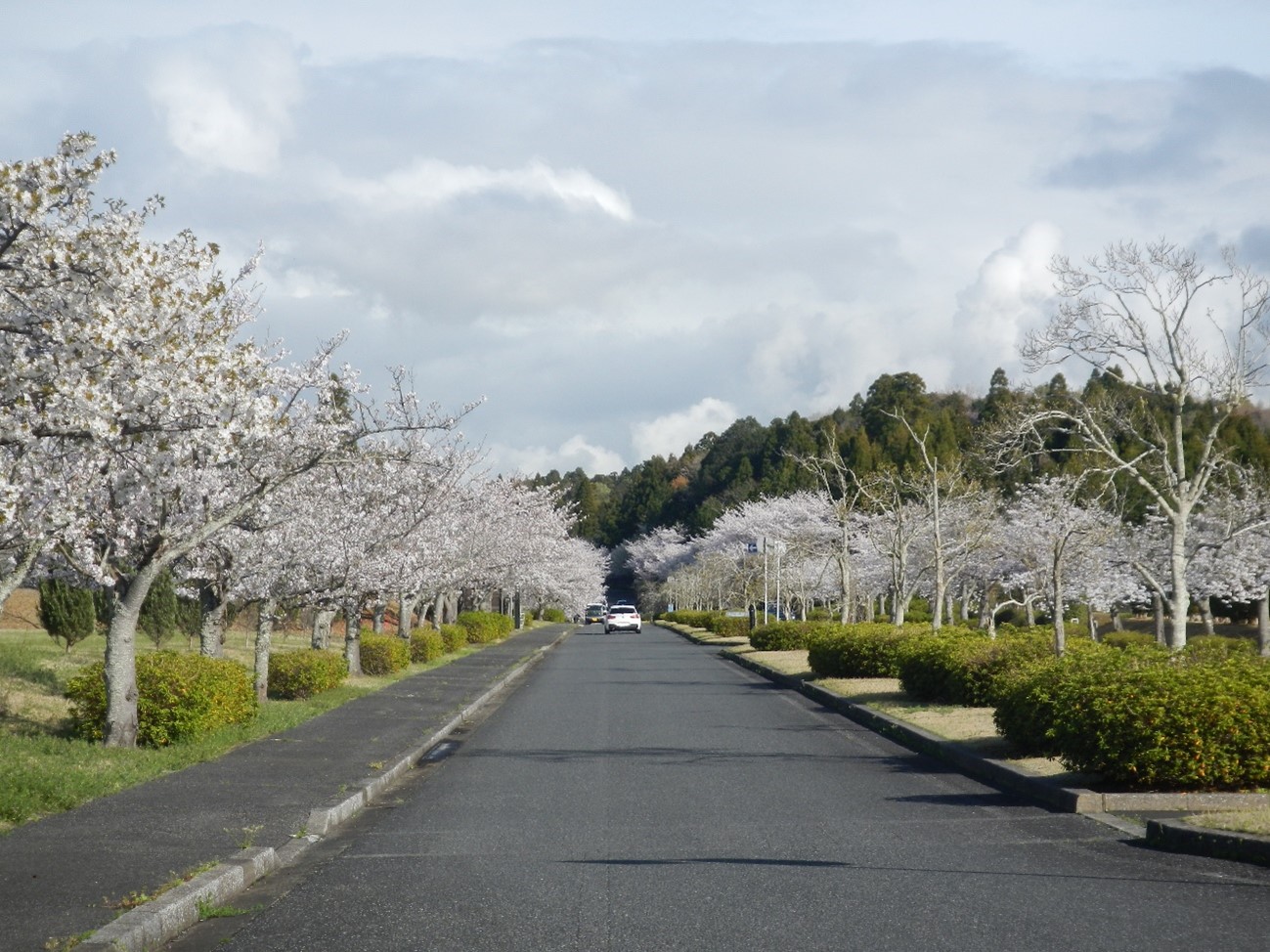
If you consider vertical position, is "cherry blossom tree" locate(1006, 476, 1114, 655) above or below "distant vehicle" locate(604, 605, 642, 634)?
above

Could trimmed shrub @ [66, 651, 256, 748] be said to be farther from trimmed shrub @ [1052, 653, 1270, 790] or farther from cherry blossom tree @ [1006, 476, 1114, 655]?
cherry blossom tree @ [1006, 476, 1114, 655]

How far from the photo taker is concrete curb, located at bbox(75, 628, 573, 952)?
6.47m

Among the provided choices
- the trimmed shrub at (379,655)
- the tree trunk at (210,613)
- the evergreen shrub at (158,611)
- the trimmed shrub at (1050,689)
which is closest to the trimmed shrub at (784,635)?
the trimmed shrub at (379,655)

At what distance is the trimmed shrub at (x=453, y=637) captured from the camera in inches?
1556

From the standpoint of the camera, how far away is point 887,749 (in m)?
15.5

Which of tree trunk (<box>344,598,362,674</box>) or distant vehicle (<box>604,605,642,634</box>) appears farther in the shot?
distant vehicle (<box>604,605,642,634</box>)

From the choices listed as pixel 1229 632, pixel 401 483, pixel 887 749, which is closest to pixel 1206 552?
pixel 1229 632

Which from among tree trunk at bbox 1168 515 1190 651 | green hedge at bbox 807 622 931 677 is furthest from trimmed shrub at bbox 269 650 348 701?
tree trunk at bbox 1168 515 1190 651

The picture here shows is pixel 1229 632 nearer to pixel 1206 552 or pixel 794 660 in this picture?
pixel 1206 552

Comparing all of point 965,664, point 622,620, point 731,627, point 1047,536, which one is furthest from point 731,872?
point 622,620

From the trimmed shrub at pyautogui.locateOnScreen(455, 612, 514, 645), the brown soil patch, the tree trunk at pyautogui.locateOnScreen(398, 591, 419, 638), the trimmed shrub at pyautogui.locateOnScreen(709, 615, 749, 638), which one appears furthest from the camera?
the trimmed shrub at pyautogui.locateOnScreen(709, 615, 749, 638)

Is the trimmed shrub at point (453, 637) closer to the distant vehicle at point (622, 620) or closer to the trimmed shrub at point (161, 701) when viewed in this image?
the trimmed shrub at point (161, 701)

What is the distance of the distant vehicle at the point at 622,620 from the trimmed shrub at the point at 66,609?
4452 cm

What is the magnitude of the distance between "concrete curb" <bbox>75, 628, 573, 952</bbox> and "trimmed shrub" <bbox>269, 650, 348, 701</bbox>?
9.35 meters
